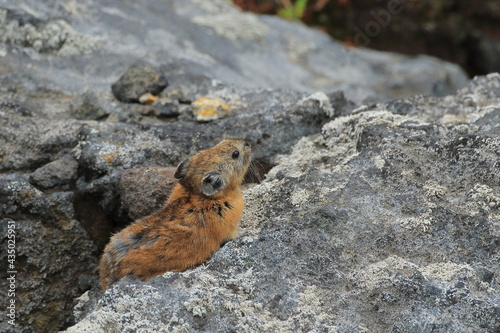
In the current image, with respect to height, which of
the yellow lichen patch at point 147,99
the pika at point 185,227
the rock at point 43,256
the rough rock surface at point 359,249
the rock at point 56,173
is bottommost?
the rock at point 43,256

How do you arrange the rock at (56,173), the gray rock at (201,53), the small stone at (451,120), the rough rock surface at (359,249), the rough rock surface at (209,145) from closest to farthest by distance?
the rough rock surface at (359,249)
the rough rock surface at (209,145)
the rock at (56,173)
the small stone at (451,120)
the gray rock at (201,53)

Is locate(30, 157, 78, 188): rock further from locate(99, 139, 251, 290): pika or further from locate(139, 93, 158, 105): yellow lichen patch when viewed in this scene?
locate(139, 93, 158, 105): yellow lichen patch

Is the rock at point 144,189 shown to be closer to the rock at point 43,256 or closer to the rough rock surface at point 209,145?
the rough rock surface at point 209,145

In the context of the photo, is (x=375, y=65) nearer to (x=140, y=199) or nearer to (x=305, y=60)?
(x=305, y=60)

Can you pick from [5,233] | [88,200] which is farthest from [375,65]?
[5,233]

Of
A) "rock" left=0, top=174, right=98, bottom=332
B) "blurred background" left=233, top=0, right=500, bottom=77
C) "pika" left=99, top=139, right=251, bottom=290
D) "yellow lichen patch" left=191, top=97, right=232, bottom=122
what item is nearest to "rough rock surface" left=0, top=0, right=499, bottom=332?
"rock" left=0, top=174, right=98, bottom=332

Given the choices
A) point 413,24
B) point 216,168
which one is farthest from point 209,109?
point 413,24

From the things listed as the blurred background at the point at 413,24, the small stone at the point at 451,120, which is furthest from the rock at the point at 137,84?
the blurred background at the point at 413,24
